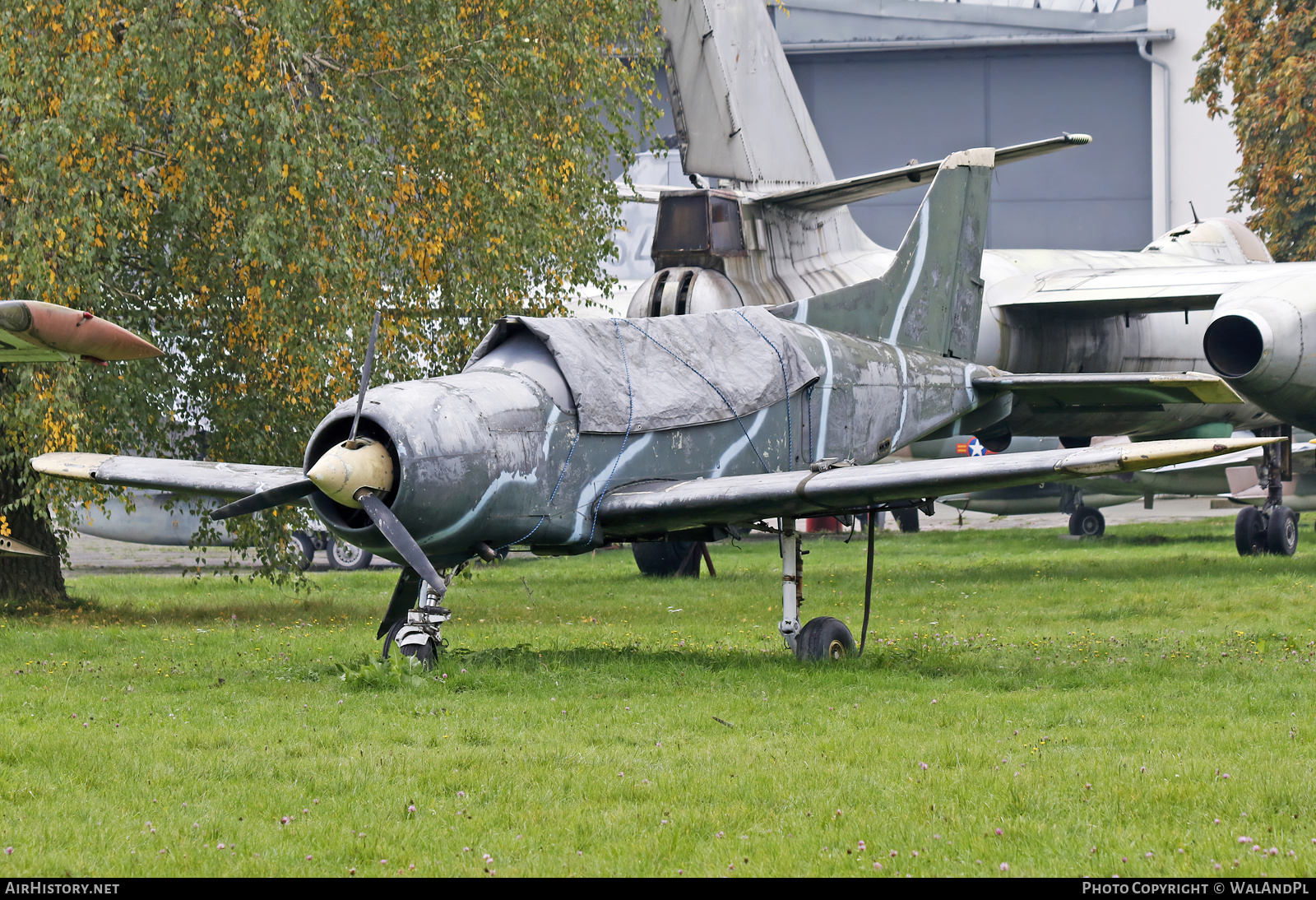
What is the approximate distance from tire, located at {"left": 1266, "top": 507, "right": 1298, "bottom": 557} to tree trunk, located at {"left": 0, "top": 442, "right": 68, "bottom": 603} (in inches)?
653

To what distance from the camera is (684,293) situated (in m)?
16.4

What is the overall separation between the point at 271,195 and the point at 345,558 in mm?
12901

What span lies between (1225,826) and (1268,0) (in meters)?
24.8

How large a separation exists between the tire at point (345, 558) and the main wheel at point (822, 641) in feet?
52.4

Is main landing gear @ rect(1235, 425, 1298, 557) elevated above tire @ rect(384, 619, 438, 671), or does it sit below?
below

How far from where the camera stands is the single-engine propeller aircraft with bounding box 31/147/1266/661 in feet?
30.2

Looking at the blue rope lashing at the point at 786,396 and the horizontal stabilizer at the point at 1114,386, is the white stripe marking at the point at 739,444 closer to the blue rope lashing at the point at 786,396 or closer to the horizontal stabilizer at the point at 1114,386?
the blue rope lashing at the point at 786,396

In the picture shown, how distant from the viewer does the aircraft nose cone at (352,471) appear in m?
8.81

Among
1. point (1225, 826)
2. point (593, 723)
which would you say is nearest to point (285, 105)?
point (593, 723)

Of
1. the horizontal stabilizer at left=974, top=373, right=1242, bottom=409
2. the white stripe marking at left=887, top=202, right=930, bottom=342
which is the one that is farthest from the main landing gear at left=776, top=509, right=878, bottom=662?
the horizontal stabilizer at left=974, top=373, right=1242, bottom=409

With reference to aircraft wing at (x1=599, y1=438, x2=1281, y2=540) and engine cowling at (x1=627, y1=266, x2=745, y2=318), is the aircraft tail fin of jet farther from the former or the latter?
aircraft wing at (x1=599, y1=438, x2=1281, y2=540)

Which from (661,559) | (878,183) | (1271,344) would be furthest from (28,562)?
(1271,344)

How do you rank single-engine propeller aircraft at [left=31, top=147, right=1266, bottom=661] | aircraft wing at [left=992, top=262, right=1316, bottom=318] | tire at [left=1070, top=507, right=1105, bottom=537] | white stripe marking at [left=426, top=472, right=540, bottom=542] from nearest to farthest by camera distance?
single-engine propeller aircraft at [left=31, top=147, right=1266, bottom=661], white stripe marking at [left=426, top=472, right=540, bottom=542], aircraft wing at [left=992, top=262, right=1316, bottom=318], tire at [left=1070, top=507, right=1105, bottom=537]

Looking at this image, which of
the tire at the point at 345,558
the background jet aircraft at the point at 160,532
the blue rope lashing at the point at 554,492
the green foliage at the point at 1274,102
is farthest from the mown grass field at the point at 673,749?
the green foliage at the point at 1274,102
